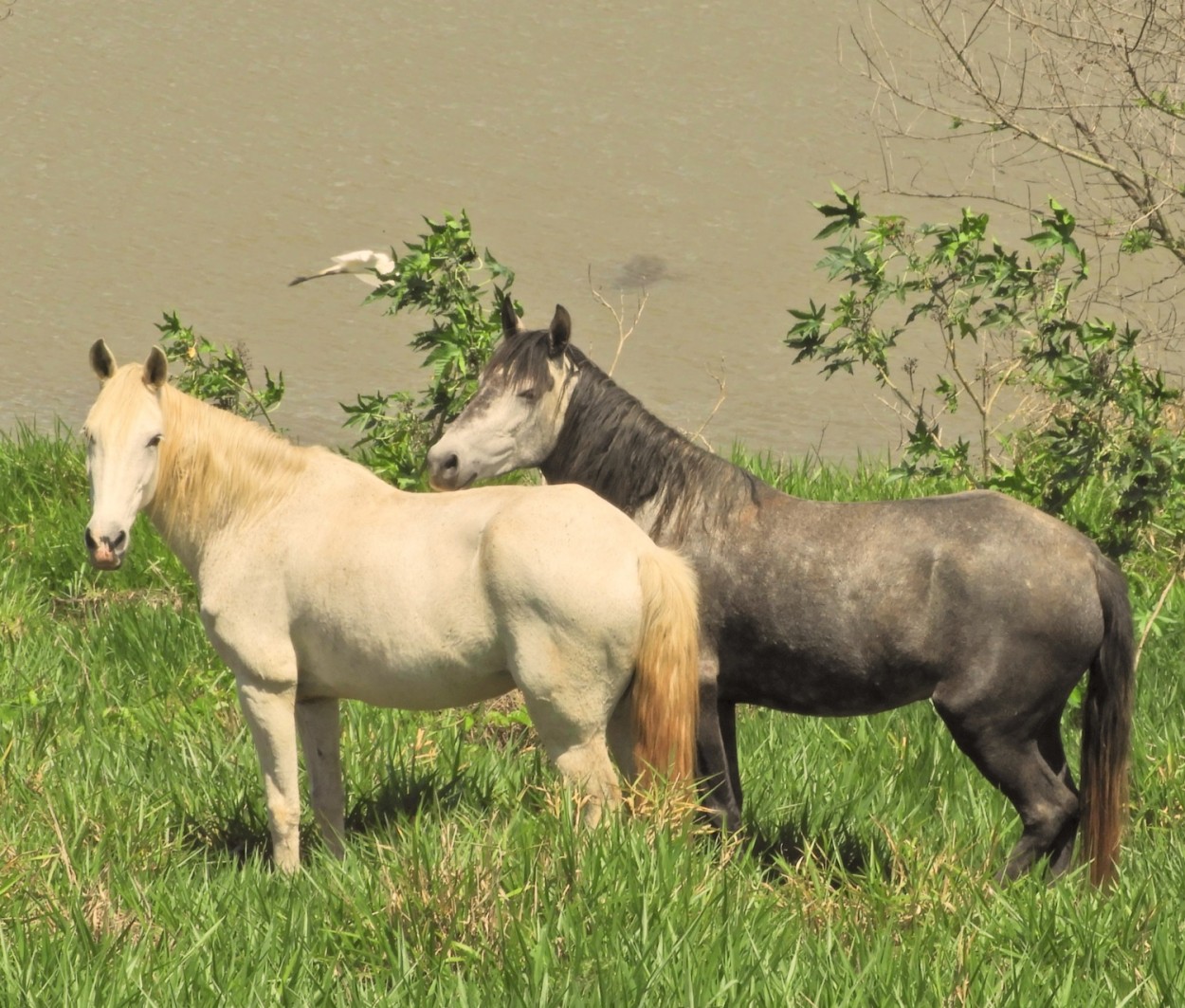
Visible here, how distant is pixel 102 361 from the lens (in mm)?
4336

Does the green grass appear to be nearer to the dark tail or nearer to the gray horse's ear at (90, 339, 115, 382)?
the dark tail

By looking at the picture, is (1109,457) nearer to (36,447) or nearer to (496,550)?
(496,550)

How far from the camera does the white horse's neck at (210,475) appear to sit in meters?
4.38

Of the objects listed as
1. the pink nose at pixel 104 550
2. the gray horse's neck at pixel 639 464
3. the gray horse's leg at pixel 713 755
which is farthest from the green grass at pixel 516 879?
the gray horse's neck at pixel 639 464

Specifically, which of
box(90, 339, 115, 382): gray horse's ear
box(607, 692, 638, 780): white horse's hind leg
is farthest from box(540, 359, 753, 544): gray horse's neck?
box(90, 339, 115, 382): gray horse's ear

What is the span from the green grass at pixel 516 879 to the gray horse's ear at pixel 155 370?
4.18 ft

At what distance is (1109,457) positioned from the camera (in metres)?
6.00

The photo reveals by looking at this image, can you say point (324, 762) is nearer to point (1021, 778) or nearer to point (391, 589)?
point (391, 589)

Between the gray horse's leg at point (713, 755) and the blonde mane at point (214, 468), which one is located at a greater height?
the blonde mane at point (214, 468)

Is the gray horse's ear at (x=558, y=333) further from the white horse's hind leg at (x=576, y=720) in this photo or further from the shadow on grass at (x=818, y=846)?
the shadow on grass at (x=818, y=846)

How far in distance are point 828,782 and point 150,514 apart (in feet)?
7.94

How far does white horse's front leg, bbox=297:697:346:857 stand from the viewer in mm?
4617

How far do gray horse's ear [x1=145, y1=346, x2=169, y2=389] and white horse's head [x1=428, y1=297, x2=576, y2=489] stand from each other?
3.18ft

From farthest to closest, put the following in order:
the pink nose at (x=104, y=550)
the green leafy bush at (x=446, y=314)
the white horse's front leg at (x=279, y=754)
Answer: the green leafy bush at (x=446, y=314) < the white horse's front leg at (x=279, y=754) < the pink nose at (x=104, y=550)
